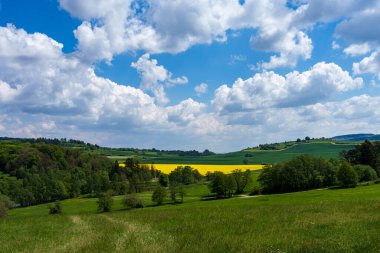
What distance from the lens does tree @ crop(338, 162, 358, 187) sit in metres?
101

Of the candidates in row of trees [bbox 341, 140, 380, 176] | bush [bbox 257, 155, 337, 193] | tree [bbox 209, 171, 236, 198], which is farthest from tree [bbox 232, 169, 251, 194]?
row of trees [bbox 341, 140, 380, 176]

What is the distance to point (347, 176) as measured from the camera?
101125 mm

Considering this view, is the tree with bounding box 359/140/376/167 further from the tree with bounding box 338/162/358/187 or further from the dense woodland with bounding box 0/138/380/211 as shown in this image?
the tree with bounding box 338/162/358/187

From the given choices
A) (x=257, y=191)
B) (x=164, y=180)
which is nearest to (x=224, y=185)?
(x=257, y=191)

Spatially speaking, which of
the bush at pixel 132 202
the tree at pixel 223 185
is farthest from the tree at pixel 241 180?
the bush at pixel 132 202

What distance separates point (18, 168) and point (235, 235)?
193094mm

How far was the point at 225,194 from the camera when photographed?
11744cm

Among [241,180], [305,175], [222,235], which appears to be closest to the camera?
[222,235]

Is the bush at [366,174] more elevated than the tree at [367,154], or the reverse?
the tree at [367,154]

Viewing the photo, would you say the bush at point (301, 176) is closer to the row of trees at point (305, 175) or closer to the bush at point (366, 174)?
the row of trees at point (305, 175)

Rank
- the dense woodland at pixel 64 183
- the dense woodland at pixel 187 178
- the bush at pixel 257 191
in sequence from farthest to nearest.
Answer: the dense woodland at pixel 64 183
the bush at pixel 257 191
the dense woodland at pixel 187 178

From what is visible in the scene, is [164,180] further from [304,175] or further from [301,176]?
[304,175]

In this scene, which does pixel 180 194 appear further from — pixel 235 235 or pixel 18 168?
pixel 18 168

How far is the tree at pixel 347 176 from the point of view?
100875 millimetres
